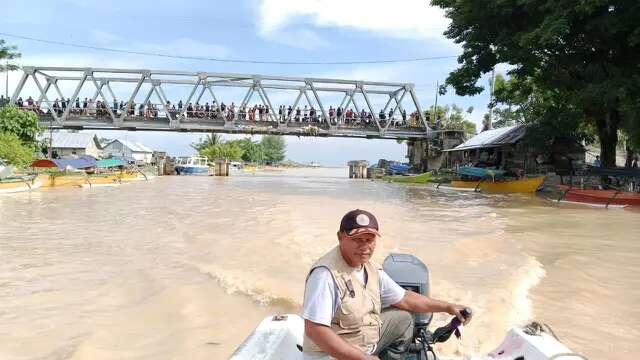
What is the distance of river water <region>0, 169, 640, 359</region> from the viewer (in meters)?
4.88

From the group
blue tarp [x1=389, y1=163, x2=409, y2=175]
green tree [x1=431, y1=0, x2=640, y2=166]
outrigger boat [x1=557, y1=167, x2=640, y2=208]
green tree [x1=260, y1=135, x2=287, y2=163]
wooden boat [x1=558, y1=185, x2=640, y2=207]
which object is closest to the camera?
wooden boat [x1=558, y1=185, x2=640, y2=207]

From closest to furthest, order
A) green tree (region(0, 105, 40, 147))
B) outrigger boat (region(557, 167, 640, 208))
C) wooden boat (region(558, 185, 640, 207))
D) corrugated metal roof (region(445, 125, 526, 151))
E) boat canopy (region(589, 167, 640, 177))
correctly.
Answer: wooden boat (region(558, 185, 640, 207)) < outrigger boat (region(557, 167, 640, 208)) < boat canopy (region(589, 167, 640, 177)) < corrugated metal roof (region(445, 125, 526, 151)) < green tree (region(0, 105, 40, 147))

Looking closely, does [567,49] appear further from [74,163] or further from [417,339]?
[74,163]

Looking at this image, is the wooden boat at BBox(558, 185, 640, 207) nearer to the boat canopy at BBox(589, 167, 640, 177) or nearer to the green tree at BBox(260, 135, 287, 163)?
the boat canopy at BBox(589, 167, 640, 177)

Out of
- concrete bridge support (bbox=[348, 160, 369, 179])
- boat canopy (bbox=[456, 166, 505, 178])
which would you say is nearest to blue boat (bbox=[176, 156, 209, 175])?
concrete bridge support (bbox=[348, 160, 369, 179])

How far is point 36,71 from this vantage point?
42.4 metres

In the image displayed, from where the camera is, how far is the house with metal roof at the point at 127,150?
226 ft

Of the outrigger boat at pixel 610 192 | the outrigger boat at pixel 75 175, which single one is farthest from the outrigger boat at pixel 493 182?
the outrigger boat at pixel 75 175

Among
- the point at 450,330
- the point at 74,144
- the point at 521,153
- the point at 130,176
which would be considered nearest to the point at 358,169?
the point at 130,176

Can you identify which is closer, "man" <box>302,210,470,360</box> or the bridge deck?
"man" <box>302,210,470,360</box>

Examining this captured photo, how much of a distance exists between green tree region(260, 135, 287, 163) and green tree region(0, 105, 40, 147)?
9262 centimetres

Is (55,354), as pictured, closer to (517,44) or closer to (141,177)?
(517,44)

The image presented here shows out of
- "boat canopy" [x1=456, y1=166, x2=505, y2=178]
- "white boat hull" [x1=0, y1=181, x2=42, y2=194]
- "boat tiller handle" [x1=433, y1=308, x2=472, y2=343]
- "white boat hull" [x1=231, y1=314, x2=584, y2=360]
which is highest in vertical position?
"boat canopy" [x1=456, y1=166, x2=505, y2=178]

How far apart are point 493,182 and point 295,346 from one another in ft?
80.3
